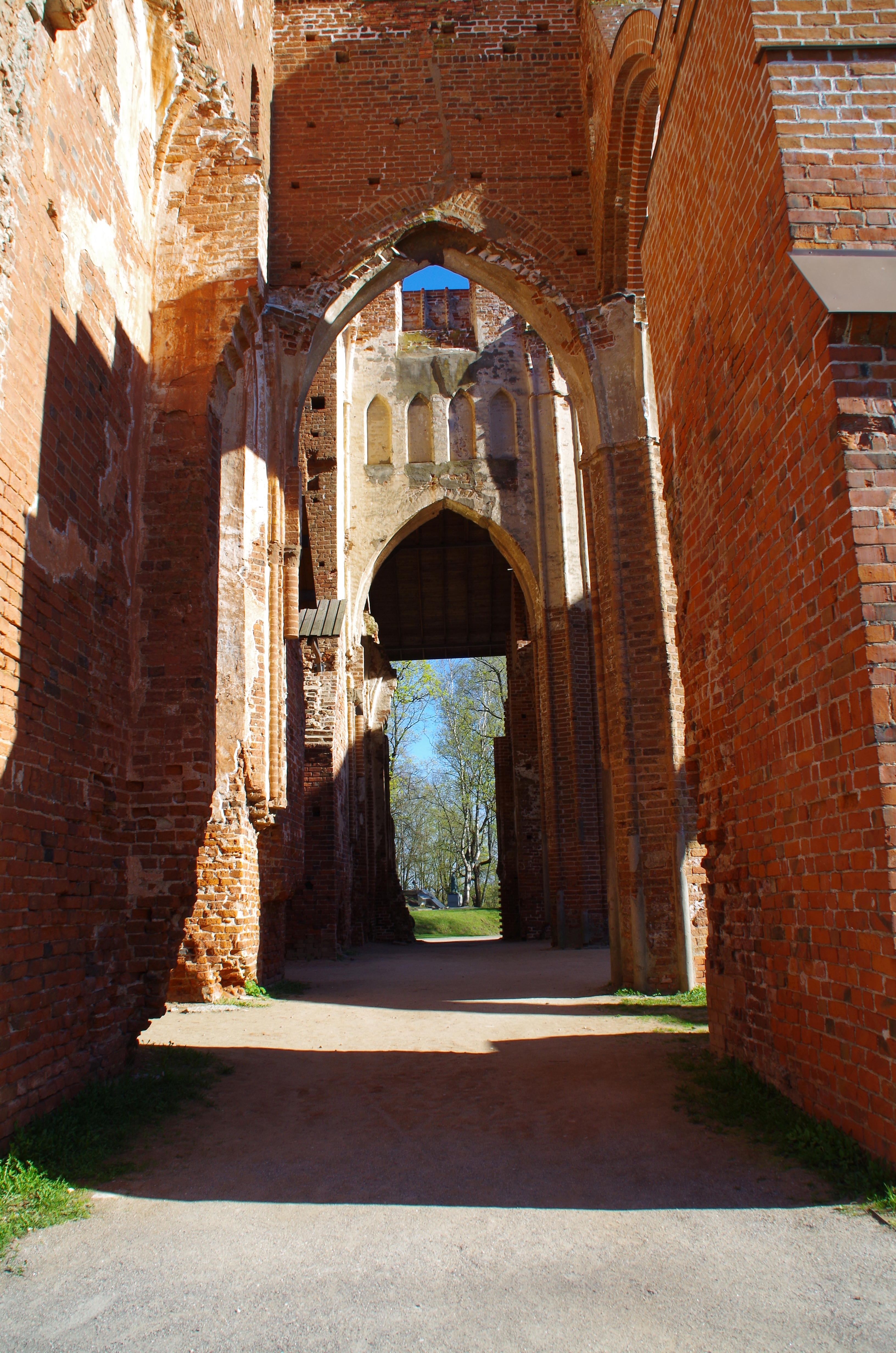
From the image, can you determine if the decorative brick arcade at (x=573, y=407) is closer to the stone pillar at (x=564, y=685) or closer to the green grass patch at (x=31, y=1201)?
the green grass patch at (x=31, y=1201)

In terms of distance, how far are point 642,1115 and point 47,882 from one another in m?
2.95

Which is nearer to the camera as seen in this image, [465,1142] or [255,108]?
[465,1142]

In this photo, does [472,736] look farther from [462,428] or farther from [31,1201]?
[31,1201]

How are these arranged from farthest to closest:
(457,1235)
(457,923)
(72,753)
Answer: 1. (457,923)
2. (72,753)
3. (457,1235)

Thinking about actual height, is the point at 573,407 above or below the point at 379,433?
below

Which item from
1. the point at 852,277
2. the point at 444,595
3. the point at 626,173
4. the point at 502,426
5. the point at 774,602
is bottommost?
the point at 774,602

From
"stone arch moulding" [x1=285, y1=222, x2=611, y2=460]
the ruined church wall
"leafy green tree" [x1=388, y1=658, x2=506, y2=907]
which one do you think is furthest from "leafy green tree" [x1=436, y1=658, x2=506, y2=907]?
the ruined church wall

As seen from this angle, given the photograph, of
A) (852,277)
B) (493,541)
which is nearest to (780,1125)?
(852,277)

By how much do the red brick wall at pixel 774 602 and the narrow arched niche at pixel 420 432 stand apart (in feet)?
46.2

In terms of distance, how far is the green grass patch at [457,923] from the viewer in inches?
1185

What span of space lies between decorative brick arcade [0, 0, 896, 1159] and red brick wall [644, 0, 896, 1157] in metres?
0.02

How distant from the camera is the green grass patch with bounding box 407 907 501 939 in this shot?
30109 millimetres

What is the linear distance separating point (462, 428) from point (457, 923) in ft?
59.7

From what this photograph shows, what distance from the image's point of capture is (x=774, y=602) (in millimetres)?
3947
